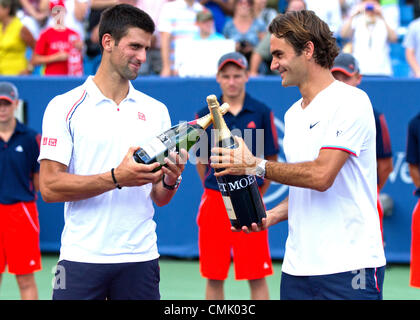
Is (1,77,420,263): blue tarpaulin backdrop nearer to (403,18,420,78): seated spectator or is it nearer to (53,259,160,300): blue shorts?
(403,18,420,78): seated spectator

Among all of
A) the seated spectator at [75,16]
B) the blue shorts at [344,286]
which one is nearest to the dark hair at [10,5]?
the seated spectator at [75,16]

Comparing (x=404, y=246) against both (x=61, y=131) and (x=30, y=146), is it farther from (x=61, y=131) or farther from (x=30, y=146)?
(x=61, y=131)

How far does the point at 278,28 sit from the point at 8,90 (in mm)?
3411

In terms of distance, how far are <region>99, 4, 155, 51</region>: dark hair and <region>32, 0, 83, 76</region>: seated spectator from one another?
211 inches

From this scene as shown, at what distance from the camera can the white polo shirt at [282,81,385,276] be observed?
3463 millimetres

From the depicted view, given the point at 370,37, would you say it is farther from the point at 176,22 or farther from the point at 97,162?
the point at 97,162

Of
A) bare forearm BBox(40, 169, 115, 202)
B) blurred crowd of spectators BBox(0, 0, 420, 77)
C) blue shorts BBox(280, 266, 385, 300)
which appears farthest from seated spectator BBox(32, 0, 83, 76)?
blue shorts BBox(280, 266, 385, 300)

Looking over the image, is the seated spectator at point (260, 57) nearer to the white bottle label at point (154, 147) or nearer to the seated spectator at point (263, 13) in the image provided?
the seated spectator at point (263, 13)

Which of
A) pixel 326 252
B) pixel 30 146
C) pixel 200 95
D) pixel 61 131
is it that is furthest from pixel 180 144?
pixel 200 95

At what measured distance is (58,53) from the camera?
9.15 m

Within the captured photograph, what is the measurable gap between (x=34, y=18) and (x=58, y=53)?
1609 mm

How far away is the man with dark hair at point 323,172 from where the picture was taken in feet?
11.3

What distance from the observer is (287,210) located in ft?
12.7

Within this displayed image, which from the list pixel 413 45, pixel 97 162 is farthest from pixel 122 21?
pixel 413 45
